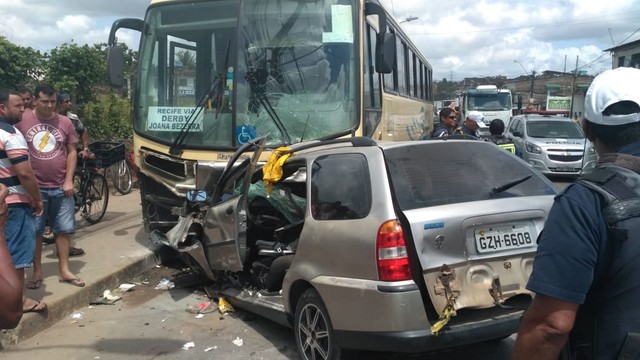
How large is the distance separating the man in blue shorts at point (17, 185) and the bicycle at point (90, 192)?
141 inches

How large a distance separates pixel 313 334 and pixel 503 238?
1442mm

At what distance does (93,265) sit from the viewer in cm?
646

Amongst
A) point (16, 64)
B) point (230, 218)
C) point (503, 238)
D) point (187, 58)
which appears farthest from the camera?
point (16, 64)

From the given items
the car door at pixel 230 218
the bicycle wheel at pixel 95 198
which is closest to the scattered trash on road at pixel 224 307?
the car door at pixel 230 218

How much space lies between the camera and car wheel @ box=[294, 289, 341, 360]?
3.69 meters

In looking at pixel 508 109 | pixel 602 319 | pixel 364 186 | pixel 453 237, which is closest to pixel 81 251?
pixel 364 186

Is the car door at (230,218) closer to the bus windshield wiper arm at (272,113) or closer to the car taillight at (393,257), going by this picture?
the bus windshield wiper arm at (272,113)

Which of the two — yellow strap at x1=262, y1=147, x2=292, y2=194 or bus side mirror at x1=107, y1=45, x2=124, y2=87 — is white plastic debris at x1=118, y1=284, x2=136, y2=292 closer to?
bus side mirror at x1=107, y1=45, x2=124, y2=87

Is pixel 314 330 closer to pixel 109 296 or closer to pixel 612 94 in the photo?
pixel 612 94

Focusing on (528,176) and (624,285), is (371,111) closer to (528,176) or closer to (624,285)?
(528,176)

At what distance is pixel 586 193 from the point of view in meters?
1.61

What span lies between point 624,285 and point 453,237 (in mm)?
Answer: 1761

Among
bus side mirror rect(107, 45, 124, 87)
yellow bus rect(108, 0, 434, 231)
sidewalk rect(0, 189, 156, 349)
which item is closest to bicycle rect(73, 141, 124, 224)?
sidewalk rect(0, 189, 156, 349)

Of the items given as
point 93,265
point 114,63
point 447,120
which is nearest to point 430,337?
point 93,265
